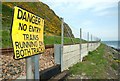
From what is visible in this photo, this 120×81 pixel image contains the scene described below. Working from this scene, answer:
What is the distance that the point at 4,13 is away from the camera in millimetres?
32938

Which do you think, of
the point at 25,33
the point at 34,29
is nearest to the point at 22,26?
the point at 25,33

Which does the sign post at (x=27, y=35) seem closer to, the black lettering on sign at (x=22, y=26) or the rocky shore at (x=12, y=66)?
the black lettering on sign at (x=22, y=26)

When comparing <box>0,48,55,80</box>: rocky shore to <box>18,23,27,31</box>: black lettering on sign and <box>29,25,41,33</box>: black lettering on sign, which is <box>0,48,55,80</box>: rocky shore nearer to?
<box>29,25,41,33</box>: black lettering on sign

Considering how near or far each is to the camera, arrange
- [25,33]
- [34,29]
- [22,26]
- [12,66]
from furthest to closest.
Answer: [12,66] → [34,29] → [25,33] → [22,26]

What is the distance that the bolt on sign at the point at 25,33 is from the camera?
365cm

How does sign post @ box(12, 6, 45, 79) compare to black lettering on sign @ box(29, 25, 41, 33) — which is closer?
sign post @ box(12, 6, 45, 79)

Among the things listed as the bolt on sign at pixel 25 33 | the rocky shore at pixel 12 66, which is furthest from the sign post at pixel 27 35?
the rocky shore at pixel 12 66

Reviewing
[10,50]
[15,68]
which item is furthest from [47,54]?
[15,68]

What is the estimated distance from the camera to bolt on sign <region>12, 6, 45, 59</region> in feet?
12.0

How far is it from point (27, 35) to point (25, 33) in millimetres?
94

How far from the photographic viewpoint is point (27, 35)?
4023mm

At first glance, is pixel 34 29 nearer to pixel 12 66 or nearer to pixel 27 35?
pixel 27 35

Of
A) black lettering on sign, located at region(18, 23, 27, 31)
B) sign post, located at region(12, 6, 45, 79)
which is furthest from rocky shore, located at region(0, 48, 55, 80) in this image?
black lettering on sign, located at region(18, 23, 27, 31)

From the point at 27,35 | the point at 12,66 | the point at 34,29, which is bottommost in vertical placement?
the point at 12,66
